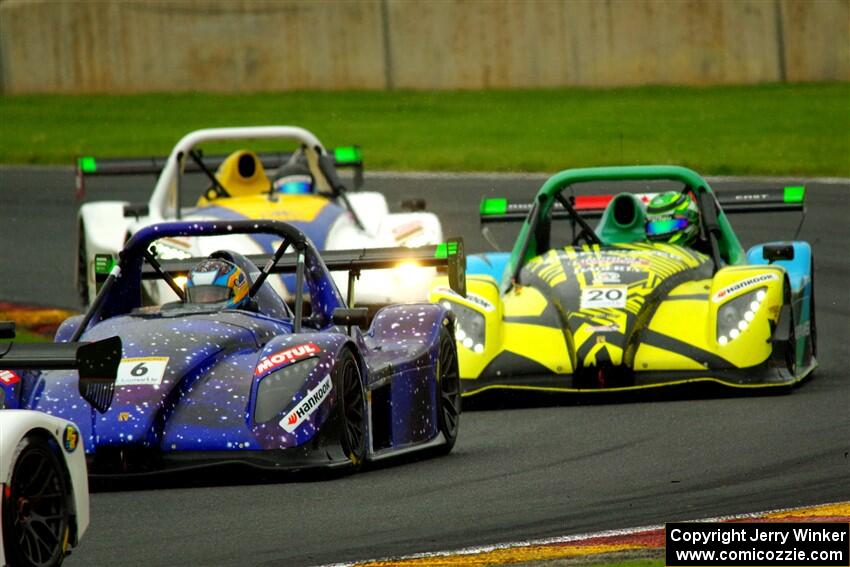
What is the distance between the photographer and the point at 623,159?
978 inches

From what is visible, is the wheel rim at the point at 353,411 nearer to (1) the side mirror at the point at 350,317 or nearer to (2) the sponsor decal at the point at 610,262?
(1) the side mirror at the point at 350,317

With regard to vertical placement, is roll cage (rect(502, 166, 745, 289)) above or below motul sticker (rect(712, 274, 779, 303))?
above

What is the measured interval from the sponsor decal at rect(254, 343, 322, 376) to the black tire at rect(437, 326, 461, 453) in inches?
52.5

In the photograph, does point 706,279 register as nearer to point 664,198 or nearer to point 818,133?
point 664,198

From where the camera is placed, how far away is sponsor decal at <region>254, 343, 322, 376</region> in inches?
336

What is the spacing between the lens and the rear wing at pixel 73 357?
6.52 m

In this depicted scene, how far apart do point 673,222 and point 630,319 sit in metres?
1.77

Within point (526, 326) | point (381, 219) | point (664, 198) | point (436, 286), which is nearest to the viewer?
point (526, 326)

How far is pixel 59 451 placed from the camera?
6430 millimetres

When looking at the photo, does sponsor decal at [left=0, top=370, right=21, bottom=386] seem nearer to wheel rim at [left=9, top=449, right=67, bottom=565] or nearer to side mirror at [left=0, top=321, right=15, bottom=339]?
side mirror at [left=0, top=321, right=15, bottom=339]

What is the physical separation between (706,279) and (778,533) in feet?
18.1

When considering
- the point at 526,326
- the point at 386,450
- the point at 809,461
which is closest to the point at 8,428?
the point at 386,450

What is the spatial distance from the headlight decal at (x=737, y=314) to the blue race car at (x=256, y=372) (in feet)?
6.23

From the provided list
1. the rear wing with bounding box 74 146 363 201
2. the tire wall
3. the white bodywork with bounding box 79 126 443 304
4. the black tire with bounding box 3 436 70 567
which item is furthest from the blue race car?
the tire wall
